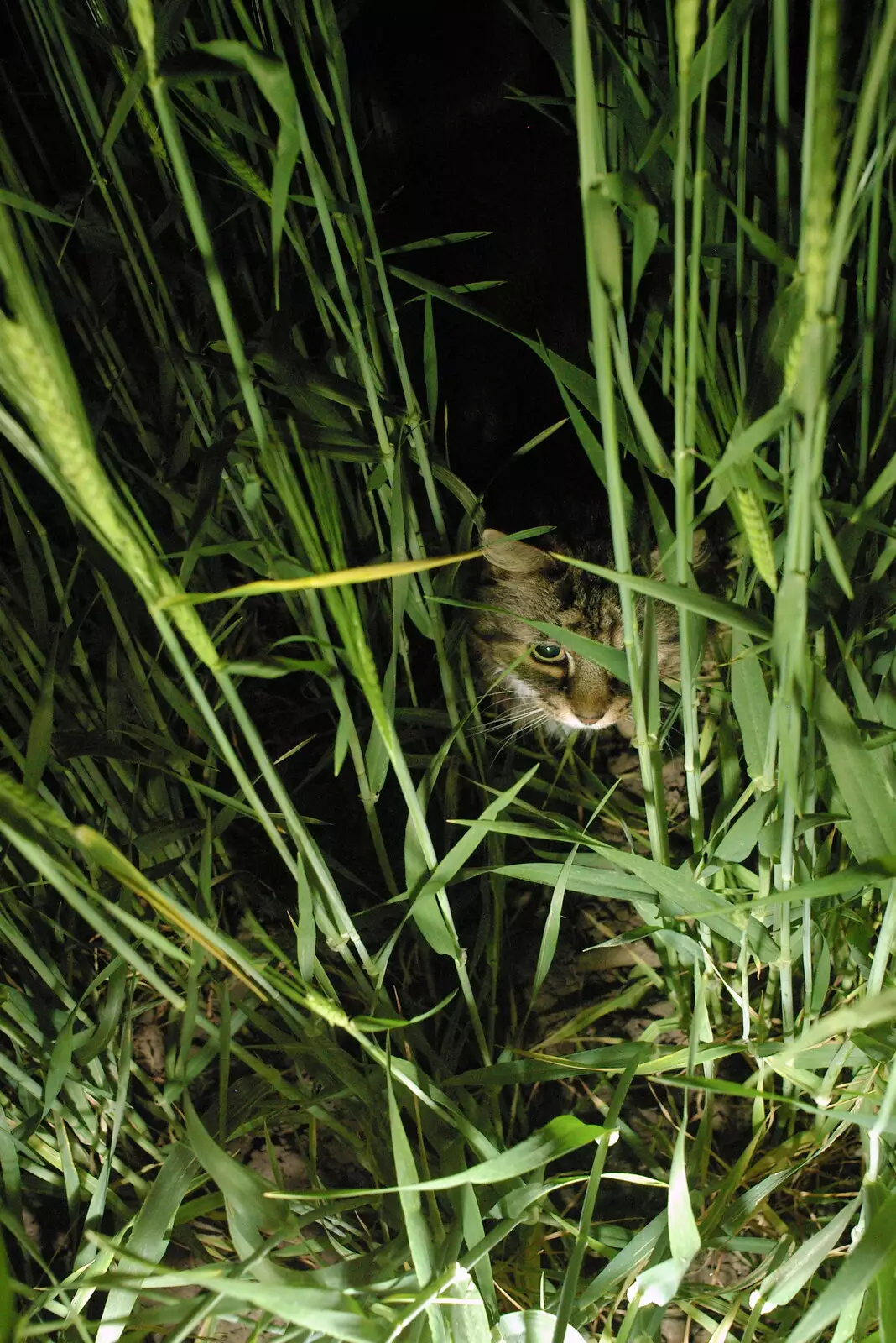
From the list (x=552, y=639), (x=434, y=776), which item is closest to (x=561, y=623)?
(x=552, y=639)

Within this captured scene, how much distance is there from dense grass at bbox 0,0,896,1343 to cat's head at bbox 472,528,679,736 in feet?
0.32

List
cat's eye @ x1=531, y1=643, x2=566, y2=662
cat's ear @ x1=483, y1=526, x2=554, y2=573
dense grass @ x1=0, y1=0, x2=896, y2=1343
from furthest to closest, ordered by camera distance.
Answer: cat's eye @ x1=531, y1=643, x2=566, y2=662
cat's ear @ x1=483, y1=526, x2=554, y2=573
dense grass @ x1=0, y1=0, x2=896, y2=1343

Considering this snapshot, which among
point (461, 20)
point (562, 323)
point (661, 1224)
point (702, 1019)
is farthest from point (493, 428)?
point (661, 1224)

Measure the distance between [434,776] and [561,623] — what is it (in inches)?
15.6

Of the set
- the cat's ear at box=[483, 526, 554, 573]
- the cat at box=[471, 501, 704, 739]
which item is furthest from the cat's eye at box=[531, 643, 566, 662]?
the cat's ear at box=[483, 526, 554, 573]

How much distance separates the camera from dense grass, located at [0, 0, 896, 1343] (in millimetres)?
576

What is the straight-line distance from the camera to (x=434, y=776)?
88 centimetres

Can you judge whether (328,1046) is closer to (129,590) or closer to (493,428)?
(129,590)

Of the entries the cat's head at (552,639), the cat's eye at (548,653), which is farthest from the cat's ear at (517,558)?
the cat's eye at (548,653)

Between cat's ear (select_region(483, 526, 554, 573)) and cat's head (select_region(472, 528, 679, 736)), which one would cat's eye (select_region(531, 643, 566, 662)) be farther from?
cat's ear (select_region(483, 526, 554, 573))

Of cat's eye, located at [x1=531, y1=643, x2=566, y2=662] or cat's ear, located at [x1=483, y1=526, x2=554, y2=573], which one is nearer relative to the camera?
cat's ear, located at [x1=483, y1=526, x2=554, y2=573]

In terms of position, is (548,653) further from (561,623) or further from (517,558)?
(517,558)

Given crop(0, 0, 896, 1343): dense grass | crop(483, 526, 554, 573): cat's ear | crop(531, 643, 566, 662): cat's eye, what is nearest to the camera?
crop(0, 0, 896, 1343): dense grass

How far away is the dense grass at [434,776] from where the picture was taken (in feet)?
1.89
